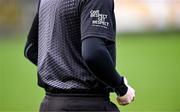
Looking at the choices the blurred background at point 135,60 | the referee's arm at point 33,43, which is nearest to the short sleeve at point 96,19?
the referee's arm at point 33,43

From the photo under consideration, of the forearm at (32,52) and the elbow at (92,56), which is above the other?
the elbow at (92,56)

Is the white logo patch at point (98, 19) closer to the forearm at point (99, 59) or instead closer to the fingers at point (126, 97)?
the forearm at point (99, 59)

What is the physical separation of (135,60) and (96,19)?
90.4 inches

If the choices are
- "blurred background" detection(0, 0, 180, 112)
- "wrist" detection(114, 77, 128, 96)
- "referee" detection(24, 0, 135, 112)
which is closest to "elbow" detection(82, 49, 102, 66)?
"referee" detection(24, 0, 135, 112)

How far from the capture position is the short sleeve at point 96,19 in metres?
1.45

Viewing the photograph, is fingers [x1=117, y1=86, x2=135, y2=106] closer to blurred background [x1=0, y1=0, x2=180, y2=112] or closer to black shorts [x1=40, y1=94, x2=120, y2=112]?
black shorts [x1=40, y1=94, x2=120, y2=112]

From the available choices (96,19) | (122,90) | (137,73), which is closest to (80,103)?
(122,90)

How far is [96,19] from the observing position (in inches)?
57.1

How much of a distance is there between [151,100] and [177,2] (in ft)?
2.61

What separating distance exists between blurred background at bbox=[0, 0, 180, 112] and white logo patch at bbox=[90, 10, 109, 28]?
7.20 ft

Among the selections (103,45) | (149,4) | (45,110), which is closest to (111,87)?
(103,45)

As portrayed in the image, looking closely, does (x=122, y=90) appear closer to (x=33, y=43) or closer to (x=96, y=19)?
(x=96, y=19)

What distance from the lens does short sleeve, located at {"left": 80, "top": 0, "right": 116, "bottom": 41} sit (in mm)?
1449

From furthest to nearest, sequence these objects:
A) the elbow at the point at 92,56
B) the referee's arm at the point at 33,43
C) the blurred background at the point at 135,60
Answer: the blurred background at the point at 135,60 < the referee's arm at the point at 33,43 < the elbow at the point at 92,56
